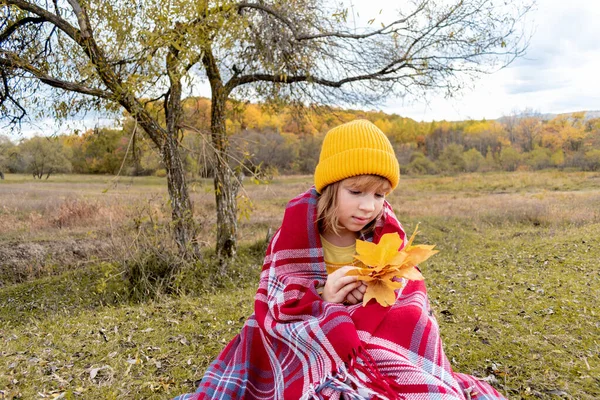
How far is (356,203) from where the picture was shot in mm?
2291

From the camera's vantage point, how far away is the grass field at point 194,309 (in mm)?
3459

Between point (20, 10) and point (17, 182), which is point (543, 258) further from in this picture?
point (17, 182)

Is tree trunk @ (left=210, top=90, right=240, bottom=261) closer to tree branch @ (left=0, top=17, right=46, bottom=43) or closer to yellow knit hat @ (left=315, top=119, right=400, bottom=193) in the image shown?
tree branch @ (left=0, top=17, right=46, bottom=43)

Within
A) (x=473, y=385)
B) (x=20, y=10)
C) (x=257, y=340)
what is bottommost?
(x=473, y=385)

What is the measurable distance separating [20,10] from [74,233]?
6.11 meters

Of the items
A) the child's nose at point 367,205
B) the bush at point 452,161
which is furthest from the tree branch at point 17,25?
the bush at point 452,161

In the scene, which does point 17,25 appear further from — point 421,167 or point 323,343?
point 421,167

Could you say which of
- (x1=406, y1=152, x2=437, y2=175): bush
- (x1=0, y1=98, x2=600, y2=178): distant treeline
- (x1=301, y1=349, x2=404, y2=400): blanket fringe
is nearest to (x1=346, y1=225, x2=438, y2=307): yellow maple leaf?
(x1=301, y1=349, x2=404, y2=400): blanket fringe

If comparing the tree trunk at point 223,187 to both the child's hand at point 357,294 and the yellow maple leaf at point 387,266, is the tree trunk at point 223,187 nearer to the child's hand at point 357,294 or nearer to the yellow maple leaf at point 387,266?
the child's hand at point 357,294

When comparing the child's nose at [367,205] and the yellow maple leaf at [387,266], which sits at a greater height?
the child's nose at [367,205]

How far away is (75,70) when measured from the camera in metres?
7.44

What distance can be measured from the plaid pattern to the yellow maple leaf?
17 cm

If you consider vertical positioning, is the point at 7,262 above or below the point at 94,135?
below

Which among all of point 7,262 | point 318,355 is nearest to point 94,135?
point 7,262
